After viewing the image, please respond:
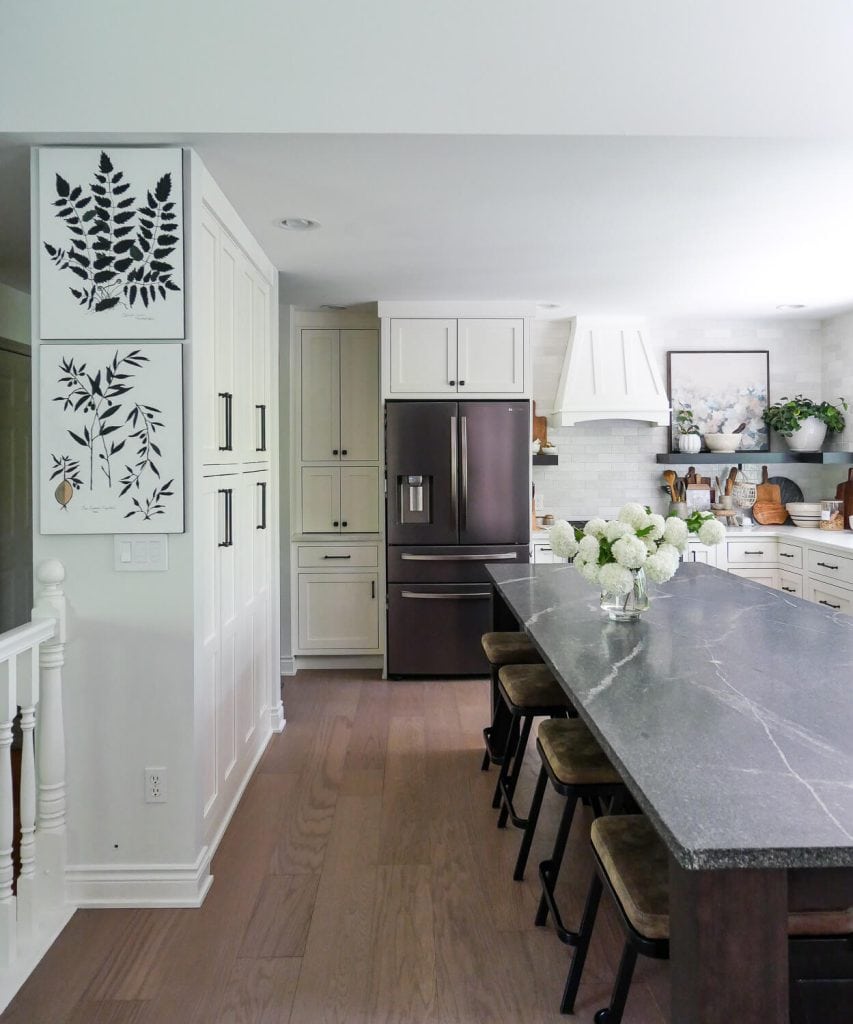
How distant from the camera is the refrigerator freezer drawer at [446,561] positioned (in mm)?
4863

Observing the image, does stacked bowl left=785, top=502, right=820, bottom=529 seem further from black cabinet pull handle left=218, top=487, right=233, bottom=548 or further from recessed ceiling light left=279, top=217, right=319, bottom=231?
black cabinet pull handle left=218, top=487, right=233, bottom=548

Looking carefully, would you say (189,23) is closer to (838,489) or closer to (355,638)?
(355,638)

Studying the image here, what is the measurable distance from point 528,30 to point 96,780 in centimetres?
268

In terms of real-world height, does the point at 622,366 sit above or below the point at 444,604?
above

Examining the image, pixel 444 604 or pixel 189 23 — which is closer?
pixel 189 23

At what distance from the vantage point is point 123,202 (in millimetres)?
2408

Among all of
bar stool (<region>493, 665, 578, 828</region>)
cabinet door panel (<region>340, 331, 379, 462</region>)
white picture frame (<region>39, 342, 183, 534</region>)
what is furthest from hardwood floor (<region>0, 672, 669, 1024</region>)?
cabinet door panel (<region>340, 331, 379, 462</region>)

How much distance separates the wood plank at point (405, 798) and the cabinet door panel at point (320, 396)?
6.35 feet

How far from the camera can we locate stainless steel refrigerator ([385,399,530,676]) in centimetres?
483

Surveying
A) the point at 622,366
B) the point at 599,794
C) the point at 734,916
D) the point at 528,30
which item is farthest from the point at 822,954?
the point at 622,366

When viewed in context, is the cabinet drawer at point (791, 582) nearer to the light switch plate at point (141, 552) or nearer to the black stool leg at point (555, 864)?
the black stool leg at point (555, 864)

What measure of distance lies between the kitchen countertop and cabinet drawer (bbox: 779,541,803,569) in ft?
6.85

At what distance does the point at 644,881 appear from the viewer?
1.48m

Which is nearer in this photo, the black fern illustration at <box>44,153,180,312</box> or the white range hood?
the black fern illustration at <box>44,153,180,312</box>
